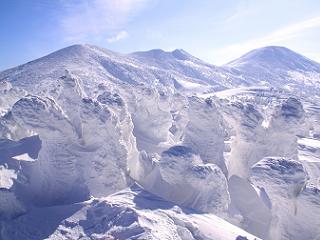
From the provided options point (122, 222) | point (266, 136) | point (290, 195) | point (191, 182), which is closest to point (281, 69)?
point (266, 136)

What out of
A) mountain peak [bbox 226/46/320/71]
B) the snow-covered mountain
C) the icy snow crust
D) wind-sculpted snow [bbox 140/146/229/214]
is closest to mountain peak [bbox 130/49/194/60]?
the snow-covered mountain

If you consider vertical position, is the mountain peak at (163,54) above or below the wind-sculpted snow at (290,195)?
above

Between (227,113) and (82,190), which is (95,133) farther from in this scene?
(227,113)

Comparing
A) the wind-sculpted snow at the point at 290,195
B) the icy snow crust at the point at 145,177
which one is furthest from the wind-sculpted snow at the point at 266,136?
the wind-sculpted snow at the point at 290,195

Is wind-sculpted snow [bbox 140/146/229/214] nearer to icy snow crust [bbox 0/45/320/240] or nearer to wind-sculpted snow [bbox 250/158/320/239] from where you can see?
icy snow crust [bbox 0/45/320/240]

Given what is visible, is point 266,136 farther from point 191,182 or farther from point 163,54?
point 163,54

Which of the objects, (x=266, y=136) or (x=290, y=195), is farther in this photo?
(x=266, y=136)

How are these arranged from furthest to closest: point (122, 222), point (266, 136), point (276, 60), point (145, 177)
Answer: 1. point (276, 60)
2. point (266, 136)
3. point (145, 177)
4. point (122, 222)

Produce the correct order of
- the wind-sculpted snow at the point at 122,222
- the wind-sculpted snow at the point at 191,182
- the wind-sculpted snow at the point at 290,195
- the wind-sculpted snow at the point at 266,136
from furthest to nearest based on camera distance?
the wind-sculpted snow at the point at 266,136 < the wind-sculpted snow at the point at 191,182 < the wind-sculpted snow at the point at 290,195 < the wind-sculpted snow at the point at 122,222

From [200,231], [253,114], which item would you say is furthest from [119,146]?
[253,114]

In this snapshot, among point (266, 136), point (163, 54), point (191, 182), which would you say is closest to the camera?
point (191, 182)

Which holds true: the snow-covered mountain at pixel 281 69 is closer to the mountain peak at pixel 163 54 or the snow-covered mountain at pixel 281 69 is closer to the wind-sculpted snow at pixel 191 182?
the mountain peak at pixel 163 54

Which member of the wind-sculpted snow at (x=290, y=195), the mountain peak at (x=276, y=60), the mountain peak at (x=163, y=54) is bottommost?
the wind-sculpted snow at (x=290, y=195)
